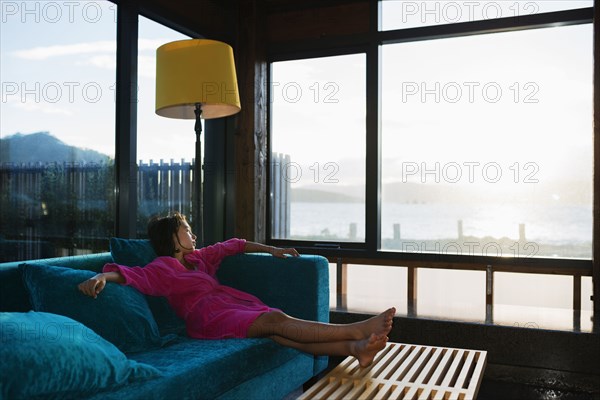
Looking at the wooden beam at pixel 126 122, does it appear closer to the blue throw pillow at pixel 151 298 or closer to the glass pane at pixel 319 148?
the blue throw pillow at pixel 151 298

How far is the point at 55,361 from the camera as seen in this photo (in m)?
1.46

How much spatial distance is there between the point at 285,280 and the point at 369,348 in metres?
0.80

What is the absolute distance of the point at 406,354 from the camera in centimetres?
223

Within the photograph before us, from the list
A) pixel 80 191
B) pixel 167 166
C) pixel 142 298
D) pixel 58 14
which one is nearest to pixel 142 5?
pixel 58 14

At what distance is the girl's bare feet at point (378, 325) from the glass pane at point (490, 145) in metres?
1.84

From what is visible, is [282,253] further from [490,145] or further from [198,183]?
[490,145]

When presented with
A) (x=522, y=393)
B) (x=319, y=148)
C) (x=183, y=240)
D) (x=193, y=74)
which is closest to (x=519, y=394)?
(x=522, y=393)

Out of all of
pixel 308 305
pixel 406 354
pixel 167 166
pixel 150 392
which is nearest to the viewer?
pixel 150 392

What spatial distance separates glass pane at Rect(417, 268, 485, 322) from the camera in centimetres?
365

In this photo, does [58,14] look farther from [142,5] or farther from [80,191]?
[80,191]

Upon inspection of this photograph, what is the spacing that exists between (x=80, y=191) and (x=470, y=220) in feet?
8.11

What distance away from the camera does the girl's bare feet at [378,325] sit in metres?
2.02

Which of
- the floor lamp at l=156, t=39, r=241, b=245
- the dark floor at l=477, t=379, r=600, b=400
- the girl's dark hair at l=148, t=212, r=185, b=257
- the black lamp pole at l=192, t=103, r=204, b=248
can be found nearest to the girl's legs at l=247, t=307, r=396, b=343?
the girl's dark hair at l=148, t=212, r=185, b=257

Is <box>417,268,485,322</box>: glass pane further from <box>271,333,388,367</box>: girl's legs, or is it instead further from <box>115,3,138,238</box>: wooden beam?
<box>115,3,138,238</box>: wooden beam
